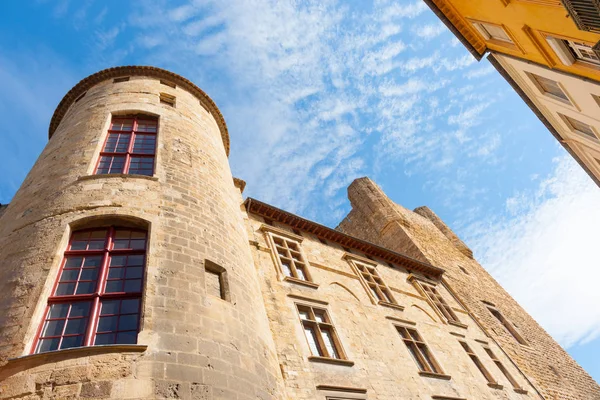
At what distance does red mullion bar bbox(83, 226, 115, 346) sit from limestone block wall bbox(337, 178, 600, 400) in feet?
56.8

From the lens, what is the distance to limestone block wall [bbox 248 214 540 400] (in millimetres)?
8734

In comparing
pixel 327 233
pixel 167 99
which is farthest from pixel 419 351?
pixel 167 99

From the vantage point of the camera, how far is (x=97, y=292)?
573 centimetres

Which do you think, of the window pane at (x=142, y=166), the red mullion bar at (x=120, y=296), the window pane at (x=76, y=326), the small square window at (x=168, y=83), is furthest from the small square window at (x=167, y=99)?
the window pane at (x=76, y=326)

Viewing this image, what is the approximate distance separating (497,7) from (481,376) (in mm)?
12137

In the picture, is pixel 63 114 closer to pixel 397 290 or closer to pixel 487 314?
pixel 397 290

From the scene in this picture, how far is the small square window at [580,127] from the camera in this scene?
1097cm

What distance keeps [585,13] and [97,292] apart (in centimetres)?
973

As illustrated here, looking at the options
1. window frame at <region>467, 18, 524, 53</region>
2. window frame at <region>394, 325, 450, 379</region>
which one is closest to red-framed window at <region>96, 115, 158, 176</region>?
window frame at <region>394, 325, 450, 379</region>

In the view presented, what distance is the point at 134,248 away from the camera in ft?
21.7

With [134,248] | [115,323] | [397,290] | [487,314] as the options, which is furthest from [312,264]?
[487,314]

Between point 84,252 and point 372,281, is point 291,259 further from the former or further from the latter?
point 84,252

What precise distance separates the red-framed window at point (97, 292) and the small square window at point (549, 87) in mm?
11760

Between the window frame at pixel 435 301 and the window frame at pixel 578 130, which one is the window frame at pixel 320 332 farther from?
the window frame at pixel 578 130
